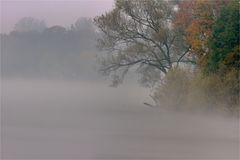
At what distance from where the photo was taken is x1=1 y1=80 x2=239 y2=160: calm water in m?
3.93

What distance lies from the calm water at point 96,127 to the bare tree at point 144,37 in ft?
2.33

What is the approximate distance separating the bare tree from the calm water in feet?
2.33

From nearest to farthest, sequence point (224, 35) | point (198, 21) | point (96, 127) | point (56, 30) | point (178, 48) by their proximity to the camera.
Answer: point (96, 127) < point (56, 30) < point (224, 35) < point (198, 21) < point (178, 48)

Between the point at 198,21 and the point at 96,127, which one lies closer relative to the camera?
the point at 96,127

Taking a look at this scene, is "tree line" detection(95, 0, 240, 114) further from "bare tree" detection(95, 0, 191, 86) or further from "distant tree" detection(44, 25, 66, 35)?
"distant tree" detection(44, 25, 66, 35)

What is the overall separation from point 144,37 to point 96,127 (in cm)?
198

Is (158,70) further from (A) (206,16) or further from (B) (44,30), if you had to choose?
(B) (44,30)

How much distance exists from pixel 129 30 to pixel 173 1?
79 centimetres

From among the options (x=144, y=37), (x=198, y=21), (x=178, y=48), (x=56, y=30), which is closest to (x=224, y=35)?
(x=198, y=21)

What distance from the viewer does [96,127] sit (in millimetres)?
4574

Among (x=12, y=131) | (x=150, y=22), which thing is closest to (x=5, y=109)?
(x=12, y=131)

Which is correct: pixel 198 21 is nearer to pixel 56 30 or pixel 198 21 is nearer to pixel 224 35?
pixel 224 35

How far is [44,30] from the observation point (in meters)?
4.93

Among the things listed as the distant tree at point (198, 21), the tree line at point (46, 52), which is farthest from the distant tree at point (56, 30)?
the distant tree at point (198, 21)
